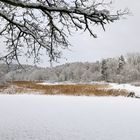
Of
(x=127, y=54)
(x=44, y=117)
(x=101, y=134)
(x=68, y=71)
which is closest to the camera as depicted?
(x=101, y=134)

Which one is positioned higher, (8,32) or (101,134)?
(8,32)

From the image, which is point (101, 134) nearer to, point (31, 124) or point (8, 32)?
point (31, 124)

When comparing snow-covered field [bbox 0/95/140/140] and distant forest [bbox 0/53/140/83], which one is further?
distant forest [bbox 0/53/140/83]

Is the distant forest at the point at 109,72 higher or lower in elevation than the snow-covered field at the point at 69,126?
higher

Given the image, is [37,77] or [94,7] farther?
[37,77]

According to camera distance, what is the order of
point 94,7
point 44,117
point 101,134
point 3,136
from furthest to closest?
1. point 44,117
2. point 101,134
3. point 3,136
4. point 94,7

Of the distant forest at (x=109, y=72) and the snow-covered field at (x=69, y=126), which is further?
the distant forest at (x=109, y=72)

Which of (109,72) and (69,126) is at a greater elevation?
(109,72)

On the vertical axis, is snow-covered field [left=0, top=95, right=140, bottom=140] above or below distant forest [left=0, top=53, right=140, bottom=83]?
below

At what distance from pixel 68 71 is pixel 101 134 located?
13973 centimetres

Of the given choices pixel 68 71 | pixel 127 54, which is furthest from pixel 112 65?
pixel 68 71

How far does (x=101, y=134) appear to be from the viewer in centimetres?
1041

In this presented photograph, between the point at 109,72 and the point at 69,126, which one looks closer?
the point at 69,126

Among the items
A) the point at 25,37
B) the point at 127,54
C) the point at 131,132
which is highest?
the point at 127,54
